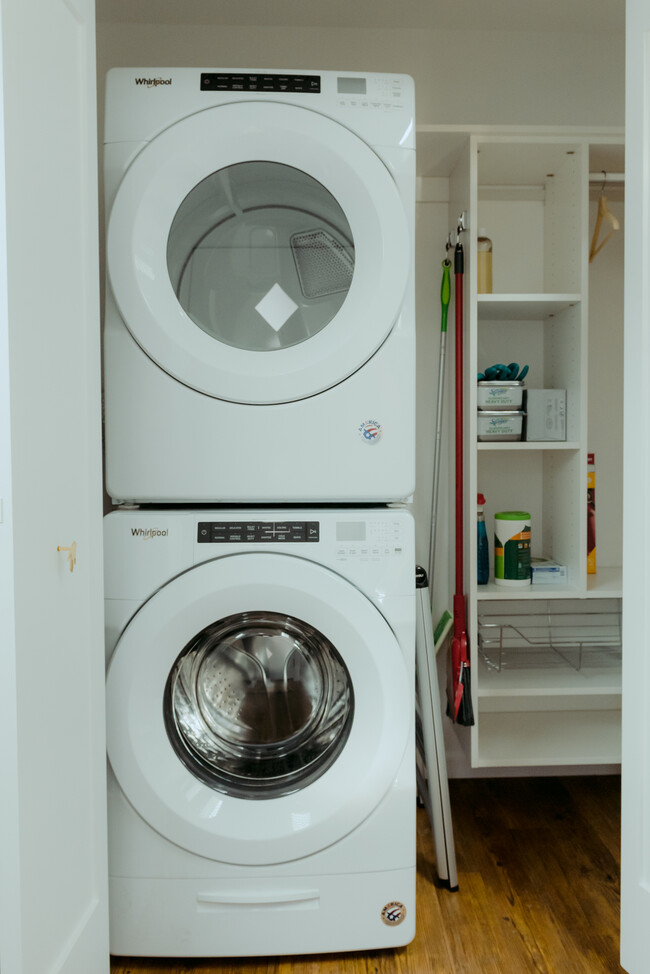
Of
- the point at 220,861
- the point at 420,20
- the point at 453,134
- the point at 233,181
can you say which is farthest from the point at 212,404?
the point at 420,20

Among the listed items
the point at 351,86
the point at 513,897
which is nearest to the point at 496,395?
the point at 351,86

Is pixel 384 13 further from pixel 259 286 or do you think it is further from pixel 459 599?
pixel 459 599

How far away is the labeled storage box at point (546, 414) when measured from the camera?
76.9 inches

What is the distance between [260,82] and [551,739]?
1.75 m

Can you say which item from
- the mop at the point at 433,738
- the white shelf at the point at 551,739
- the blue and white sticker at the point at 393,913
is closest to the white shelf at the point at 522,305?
the mop at the point at 433,738

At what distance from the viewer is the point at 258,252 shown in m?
1.45

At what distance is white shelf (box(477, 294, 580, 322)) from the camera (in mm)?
1868

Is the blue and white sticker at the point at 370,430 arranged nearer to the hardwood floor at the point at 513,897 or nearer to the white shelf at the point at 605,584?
the white shelf at the point at 605,584

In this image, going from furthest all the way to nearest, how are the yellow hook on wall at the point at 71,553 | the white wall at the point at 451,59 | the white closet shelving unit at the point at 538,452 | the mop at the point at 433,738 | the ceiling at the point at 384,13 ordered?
the white wall at the point at 451,59, the ceiling at the point at 384,13, the white closet shelving unit at the point at 538,452, the mop at the point at 433,738, the yellow hook on wall at the point at 71,553

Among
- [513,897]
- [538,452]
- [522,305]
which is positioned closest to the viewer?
[513,897]

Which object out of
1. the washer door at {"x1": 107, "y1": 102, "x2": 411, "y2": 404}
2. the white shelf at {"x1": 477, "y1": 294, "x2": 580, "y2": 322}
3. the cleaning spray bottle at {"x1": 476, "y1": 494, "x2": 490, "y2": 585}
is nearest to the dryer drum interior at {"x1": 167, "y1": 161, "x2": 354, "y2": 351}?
the washer door at {"x1": 107, "y1": 102, "x2": 411, "y2": 404}

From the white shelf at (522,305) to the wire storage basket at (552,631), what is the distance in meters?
0.85

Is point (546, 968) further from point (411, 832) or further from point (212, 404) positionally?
point (212, 404)

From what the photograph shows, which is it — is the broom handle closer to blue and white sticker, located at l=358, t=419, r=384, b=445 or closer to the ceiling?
blue and white sticker, located at l=358, t=419, r=384, b=445
